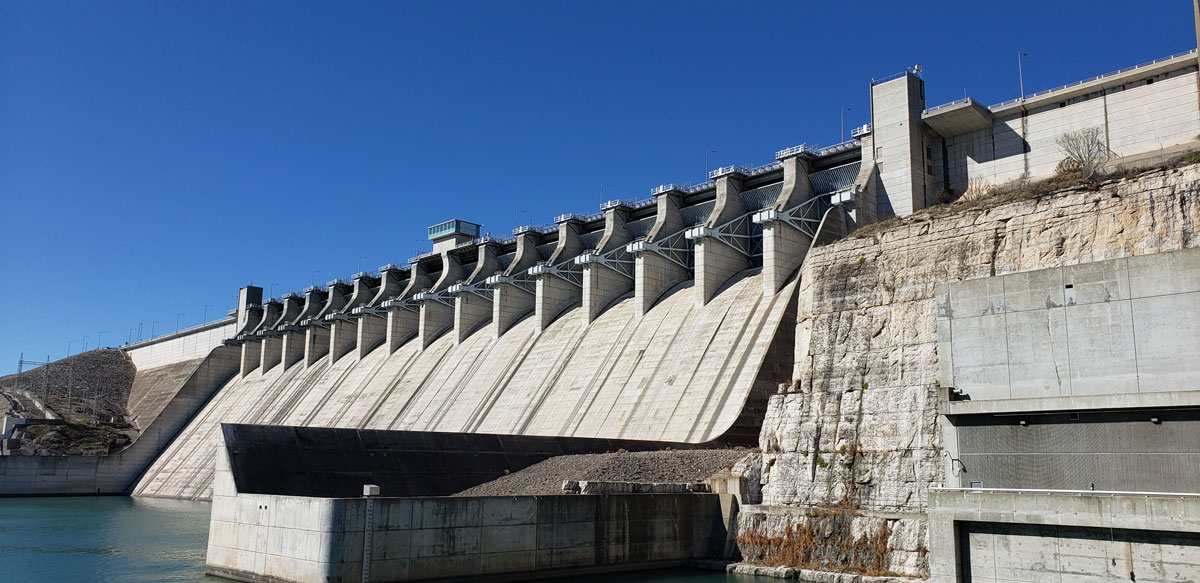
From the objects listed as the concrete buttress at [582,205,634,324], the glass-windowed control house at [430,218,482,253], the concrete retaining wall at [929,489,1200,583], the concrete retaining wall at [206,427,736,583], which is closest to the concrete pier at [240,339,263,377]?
the glass-windowed control house at [430,218,482,253]

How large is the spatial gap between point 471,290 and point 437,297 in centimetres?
351

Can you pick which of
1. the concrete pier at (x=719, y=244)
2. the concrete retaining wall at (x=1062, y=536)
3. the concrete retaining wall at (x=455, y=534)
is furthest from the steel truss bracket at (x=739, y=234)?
the concrete retaining wall at (x=1062, y=536)

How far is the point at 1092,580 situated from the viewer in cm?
1644

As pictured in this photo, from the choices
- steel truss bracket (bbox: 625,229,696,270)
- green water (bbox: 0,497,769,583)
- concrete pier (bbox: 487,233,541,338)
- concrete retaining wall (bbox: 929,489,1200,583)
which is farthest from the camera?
concrete pier (bbox: 487,233,541,338)

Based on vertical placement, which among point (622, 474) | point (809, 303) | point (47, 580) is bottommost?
point (47, 580)

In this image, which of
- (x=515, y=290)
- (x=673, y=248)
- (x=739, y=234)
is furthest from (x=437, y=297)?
(x=739, y=234)

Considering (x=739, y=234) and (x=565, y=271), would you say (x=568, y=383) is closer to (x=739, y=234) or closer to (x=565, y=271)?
(x=565, y=271)

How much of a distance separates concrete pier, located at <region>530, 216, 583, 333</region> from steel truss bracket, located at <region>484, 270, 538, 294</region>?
1.61 meters

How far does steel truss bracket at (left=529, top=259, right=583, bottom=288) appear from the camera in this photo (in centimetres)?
5447

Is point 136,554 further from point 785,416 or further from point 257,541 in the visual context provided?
point 785,416

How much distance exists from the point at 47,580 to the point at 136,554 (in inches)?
220

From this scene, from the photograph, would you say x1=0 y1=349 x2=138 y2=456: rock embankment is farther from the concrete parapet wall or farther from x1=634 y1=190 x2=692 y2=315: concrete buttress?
x1=634 y1=190 x2=692 y2=315: concrete buttress

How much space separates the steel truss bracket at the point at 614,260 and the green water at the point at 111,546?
21984mm

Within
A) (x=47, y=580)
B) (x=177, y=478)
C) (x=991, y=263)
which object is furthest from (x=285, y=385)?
(x=991, y=263)
